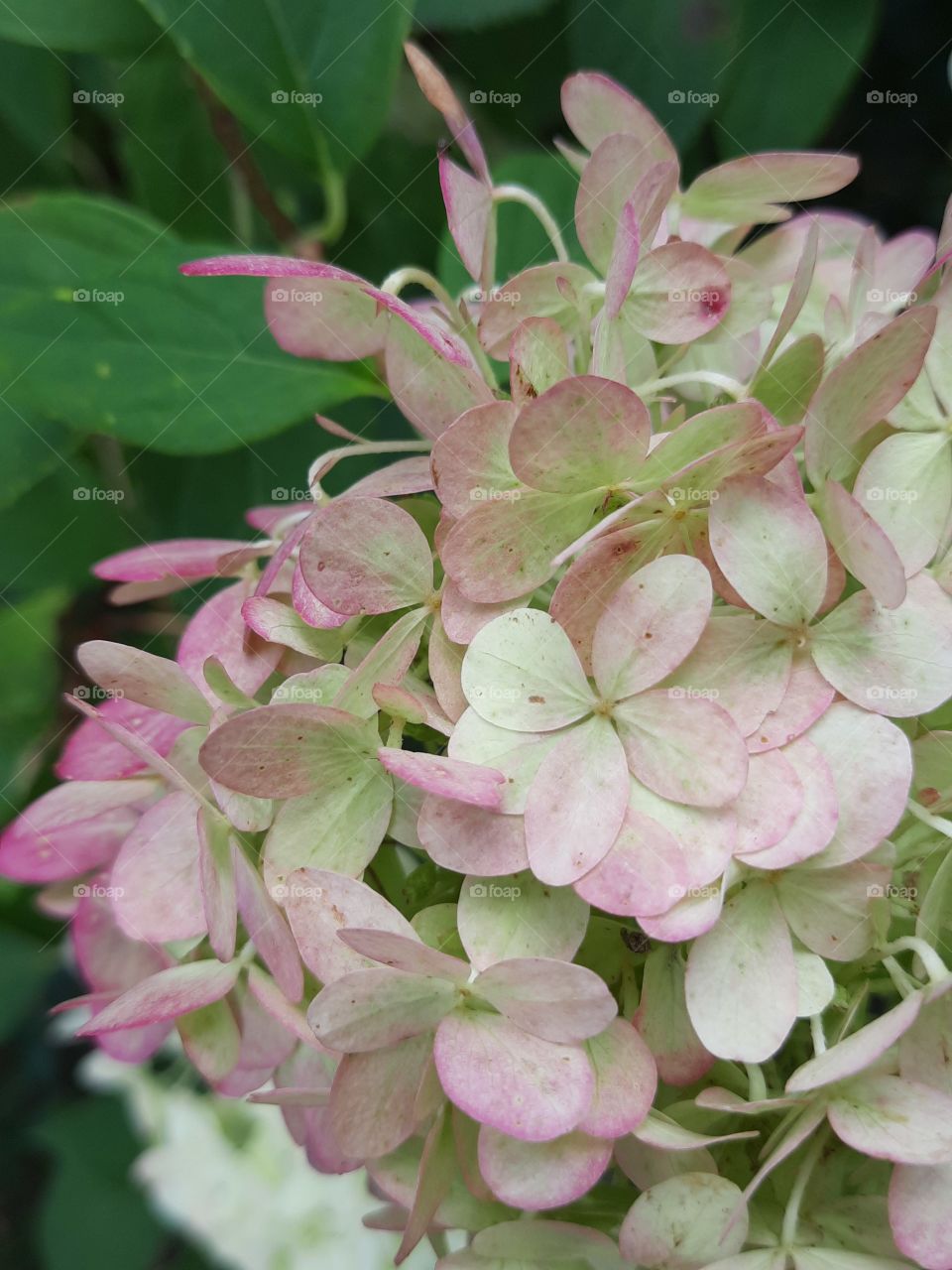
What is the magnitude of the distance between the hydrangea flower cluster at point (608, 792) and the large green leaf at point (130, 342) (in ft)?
0.76

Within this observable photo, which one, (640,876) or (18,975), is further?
(18,975)

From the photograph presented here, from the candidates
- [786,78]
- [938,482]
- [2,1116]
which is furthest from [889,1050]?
[2,1116]

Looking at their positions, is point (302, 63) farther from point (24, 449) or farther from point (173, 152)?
point (24, 449)

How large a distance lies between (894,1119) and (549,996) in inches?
3.9

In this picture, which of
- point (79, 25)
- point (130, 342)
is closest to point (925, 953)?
point (130, 342)

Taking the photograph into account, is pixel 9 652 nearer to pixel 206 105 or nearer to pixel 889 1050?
pixel 206 105

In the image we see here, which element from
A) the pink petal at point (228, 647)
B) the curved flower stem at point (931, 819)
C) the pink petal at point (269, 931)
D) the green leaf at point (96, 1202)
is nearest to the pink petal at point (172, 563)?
the pink petal at point (228, 647)

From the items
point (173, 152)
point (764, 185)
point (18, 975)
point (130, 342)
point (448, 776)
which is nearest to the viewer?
point (448, 776)

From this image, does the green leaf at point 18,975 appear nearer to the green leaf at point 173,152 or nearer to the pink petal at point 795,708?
the green leaf at point 173,152

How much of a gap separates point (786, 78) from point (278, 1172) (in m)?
0.75

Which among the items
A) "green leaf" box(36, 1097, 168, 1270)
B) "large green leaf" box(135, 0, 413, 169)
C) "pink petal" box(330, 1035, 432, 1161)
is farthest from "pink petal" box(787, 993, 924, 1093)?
"green leaf" box(36, 1097, 168, 1270)

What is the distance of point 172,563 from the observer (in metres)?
0.43

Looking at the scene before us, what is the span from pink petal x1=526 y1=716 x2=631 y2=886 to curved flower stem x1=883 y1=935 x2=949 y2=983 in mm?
88

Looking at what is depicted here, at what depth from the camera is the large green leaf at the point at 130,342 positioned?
58 cm
